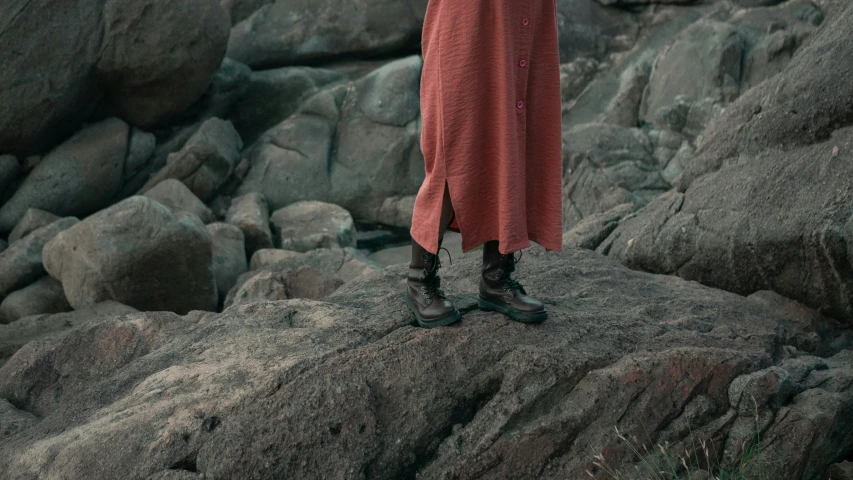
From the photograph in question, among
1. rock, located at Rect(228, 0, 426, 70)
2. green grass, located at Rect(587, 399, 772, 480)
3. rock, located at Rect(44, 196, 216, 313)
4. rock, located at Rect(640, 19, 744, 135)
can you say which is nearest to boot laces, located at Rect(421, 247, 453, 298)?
green grass, located at Rect(587, 399, 772, 480)

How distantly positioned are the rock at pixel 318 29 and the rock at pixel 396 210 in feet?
10.6

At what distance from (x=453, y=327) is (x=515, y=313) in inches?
11.8

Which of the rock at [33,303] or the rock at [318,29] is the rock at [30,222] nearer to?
the rock at [33,303]

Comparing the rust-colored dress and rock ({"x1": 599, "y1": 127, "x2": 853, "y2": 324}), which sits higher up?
the rust-colored dress

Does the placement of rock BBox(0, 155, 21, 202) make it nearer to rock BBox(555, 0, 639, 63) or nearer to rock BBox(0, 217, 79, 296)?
rock BBox(0, 217, 79, 296)

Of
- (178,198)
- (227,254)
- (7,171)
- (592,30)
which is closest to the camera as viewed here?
(227,254)

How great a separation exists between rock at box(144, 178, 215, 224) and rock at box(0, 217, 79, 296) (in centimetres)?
182

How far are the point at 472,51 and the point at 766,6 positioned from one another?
10.8 metres

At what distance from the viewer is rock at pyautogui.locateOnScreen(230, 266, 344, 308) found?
296 inches

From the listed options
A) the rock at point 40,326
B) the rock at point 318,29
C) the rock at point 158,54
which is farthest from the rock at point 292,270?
the rock at point 318,29

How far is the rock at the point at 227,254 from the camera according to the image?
1073 centimetres

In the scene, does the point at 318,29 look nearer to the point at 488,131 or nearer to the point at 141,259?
the point at 141,259

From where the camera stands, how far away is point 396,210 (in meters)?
13.8

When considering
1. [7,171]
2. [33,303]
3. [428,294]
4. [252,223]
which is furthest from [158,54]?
[428,294]
